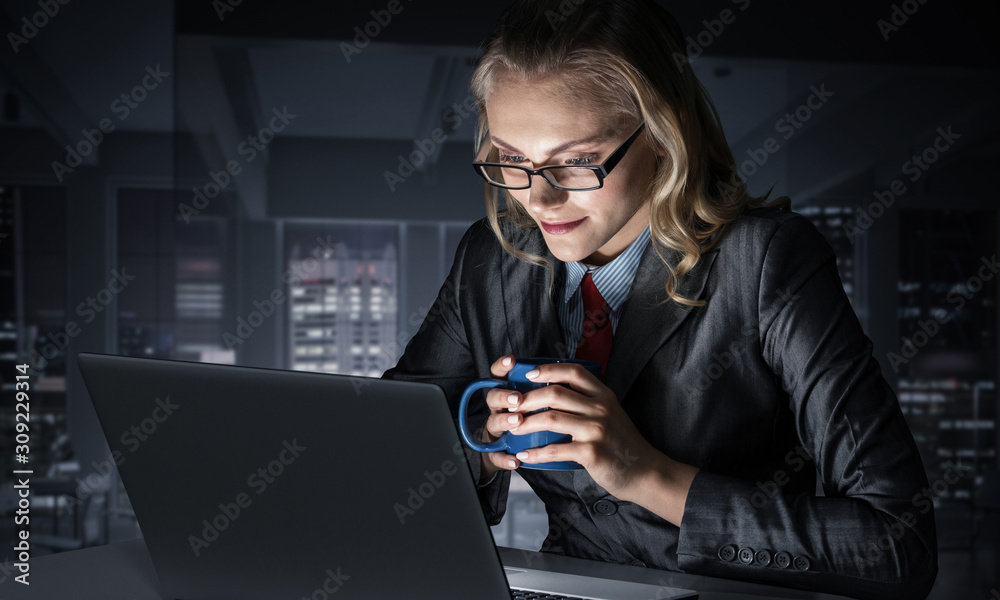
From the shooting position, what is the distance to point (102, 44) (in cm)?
505

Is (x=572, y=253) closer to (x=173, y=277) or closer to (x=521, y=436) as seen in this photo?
(x=521, y=436)

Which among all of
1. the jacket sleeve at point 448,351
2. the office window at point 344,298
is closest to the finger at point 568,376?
the jacket sleeve at point 448,351

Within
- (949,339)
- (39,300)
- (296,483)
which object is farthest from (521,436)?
(39,300)

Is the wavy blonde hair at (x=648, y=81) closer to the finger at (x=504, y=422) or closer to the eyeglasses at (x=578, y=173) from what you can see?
the eyeglasses at (x=578, y=173)

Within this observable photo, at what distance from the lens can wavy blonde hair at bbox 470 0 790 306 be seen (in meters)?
1.08

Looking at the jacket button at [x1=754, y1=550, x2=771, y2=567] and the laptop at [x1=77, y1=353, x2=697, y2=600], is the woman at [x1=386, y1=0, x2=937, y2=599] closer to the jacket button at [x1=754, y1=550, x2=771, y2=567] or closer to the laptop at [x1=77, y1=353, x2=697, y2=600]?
the jacket button at [x1=754, y1=550, x2=771, y2=567]

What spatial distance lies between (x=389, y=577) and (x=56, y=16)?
15.8ft

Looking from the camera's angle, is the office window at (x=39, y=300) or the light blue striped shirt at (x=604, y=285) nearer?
the light blue striped shirt at (x=604, y=285)

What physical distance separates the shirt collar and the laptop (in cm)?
49

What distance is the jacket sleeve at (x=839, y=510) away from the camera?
0.95 m

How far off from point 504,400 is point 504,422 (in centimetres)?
2

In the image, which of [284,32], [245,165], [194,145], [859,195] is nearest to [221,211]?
[245,165]

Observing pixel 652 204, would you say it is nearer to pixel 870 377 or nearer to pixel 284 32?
pixel 870 377

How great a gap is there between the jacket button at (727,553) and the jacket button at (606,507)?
0.19 metres
